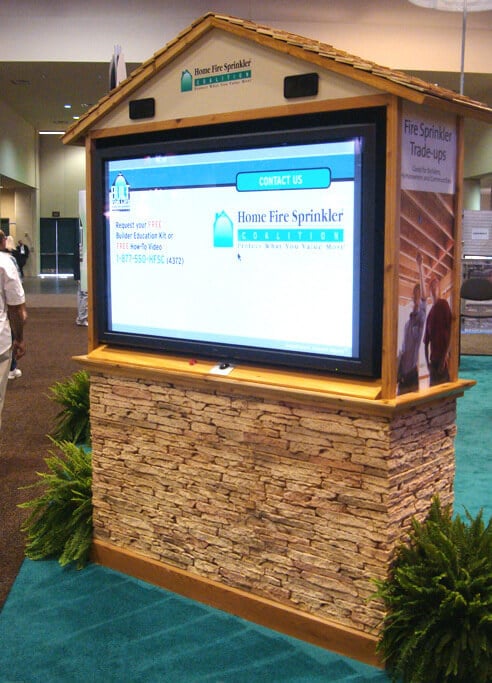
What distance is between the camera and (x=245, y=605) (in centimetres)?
308

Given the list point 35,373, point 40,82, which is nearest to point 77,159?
point 40,82

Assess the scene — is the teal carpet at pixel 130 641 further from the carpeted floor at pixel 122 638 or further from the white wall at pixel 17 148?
the white wall at pixel 17 148

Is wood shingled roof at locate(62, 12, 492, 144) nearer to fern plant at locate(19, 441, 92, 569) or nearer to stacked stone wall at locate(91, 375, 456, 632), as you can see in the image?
stacked stone wall at locate(91, 375, 456, 632)

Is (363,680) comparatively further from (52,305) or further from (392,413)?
(52,305)

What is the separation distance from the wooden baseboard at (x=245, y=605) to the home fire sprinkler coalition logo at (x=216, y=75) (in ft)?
6.16

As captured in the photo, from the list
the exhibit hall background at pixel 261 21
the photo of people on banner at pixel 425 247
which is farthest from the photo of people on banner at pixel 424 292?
the exhibit hall background at pixel 261 21

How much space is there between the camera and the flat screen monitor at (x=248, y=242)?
268 cm

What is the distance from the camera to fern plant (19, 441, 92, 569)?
3.63 m

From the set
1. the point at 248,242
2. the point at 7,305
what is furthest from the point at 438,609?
the point at 7,305

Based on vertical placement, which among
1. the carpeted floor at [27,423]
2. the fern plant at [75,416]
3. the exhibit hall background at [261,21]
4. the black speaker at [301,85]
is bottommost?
the carpeted floor at [27,423]

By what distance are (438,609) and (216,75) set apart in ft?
6.52

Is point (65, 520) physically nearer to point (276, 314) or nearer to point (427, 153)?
point (276, 314)

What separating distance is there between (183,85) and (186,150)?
0.83 feet

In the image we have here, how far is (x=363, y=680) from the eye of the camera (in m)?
2.64
